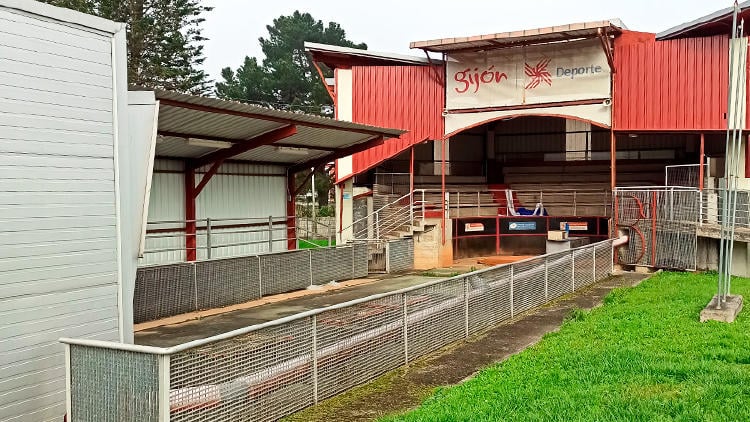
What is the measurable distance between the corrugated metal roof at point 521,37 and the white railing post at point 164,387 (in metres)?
19.6

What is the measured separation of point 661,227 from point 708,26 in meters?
6.79

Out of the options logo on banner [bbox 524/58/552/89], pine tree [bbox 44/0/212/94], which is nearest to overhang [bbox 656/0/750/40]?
logo on banner [bbox 524/58/552/89]

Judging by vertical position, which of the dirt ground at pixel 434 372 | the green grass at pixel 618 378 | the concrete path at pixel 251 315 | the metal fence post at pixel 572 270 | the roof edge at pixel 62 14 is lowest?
the concrete path at pixel 251 315

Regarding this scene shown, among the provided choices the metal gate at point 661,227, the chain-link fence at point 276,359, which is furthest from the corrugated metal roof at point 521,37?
the chain-link fence at point 276,359

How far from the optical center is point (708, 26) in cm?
2356

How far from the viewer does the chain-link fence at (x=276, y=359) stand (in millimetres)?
6508

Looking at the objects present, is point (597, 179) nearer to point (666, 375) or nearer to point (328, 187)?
point (666, 375)

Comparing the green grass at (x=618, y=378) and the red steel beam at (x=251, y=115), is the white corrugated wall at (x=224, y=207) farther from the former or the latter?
the green grass at (x=618, y=378)

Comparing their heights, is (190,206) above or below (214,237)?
above

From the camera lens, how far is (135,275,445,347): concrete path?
13219mm

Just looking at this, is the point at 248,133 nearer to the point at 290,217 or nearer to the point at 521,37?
the point at 290,217

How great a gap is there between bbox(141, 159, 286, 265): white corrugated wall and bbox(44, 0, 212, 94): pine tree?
110 ft

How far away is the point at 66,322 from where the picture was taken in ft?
26.2

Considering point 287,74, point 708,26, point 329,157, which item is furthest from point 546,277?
point 287,74
